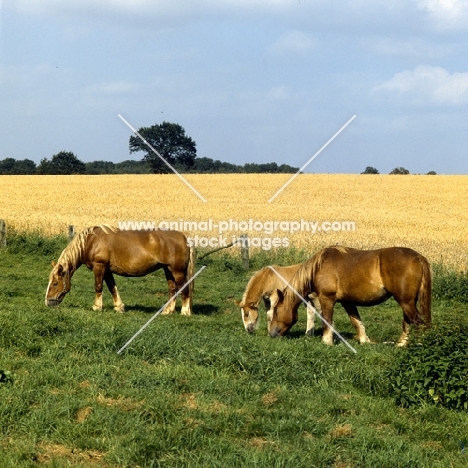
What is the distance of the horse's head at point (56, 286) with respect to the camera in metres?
13.6

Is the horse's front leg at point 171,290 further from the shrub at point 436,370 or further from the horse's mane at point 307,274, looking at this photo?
the shrub at point 436,370

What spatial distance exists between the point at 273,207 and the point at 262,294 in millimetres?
25635

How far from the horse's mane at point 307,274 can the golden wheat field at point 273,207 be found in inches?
322

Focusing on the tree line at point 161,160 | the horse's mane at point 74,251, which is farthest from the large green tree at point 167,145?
the horse's mane at point 74,251

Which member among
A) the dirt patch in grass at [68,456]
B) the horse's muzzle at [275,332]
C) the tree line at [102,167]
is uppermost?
the tree line at [102,167]

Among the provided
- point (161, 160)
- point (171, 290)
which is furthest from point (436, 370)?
point (161, 160)

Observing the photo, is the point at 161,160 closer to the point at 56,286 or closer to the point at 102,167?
the point at 102,167

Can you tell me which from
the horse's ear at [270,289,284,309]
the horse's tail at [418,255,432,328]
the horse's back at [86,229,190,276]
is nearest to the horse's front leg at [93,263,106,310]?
the horse's back at [86,229,190,276]

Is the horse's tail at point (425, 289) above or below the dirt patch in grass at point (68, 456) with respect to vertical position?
above

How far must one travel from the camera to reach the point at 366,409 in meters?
6.95

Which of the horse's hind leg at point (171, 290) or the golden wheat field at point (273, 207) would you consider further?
the golden wheat field at point (273, 207)

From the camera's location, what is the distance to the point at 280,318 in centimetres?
1141

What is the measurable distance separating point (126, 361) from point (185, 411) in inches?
78.7

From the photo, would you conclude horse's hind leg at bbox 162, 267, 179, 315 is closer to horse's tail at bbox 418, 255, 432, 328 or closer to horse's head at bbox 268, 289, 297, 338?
horse's head at bbox 268, 289, 297, 338
